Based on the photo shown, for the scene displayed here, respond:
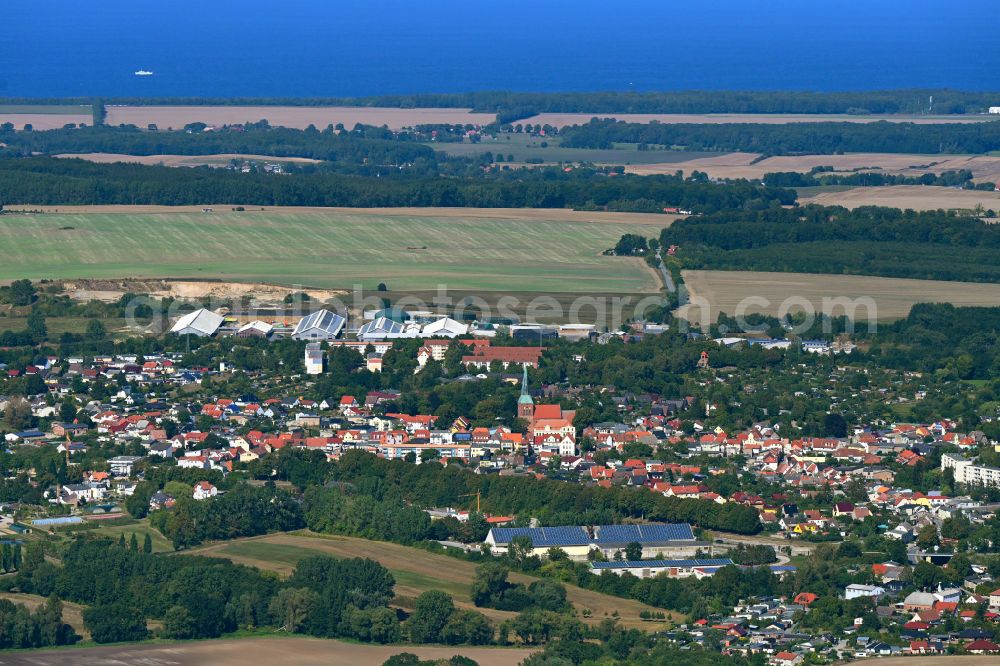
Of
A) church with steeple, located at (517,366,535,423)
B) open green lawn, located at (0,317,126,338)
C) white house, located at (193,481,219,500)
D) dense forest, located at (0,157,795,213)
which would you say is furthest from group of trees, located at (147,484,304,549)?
dense forest, located at (0,157,795,213)

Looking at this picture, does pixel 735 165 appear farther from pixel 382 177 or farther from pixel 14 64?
pixel 14 64

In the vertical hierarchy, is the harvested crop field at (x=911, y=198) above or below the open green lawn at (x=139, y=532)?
above

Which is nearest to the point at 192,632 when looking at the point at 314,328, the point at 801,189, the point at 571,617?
the point at 571,617

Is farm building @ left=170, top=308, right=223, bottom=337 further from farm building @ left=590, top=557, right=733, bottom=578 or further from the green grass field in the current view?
farm building @ left=590, top=557, right=733, bottom=578

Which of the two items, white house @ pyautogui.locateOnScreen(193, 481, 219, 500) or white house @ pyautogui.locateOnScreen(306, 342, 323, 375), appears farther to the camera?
white house @ pyautogui.locateOnScreen(306, 342, 323, 375)

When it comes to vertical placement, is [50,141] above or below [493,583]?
above

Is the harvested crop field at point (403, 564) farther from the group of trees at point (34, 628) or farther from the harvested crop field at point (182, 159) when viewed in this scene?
the harvested crop field at point (182, 159)

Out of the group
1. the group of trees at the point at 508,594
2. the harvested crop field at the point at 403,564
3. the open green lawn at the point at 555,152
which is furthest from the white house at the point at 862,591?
the open green lawn at the point at 555,152
